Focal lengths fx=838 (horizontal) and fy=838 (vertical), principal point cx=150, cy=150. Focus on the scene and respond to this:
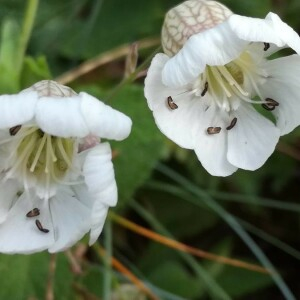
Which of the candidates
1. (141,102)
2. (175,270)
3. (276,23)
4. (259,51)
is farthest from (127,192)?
(276,23)

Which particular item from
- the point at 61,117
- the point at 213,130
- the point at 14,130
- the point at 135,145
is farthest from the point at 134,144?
the point at 61,117

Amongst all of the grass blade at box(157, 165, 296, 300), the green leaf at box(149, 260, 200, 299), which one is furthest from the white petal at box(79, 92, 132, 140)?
the green leaf at box(149, 260, 200, 299)

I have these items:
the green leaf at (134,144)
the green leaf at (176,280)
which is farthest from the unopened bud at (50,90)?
the green leaf at (176,280)

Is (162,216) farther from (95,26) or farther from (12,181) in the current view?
(12,181)

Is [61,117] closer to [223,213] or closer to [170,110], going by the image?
[170,110]

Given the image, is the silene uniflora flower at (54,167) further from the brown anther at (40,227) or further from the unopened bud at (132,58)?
the unopened bud at (132,58)

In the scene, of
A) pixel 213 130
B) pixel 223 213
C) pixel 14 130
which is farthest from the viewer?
pixel 223 213
